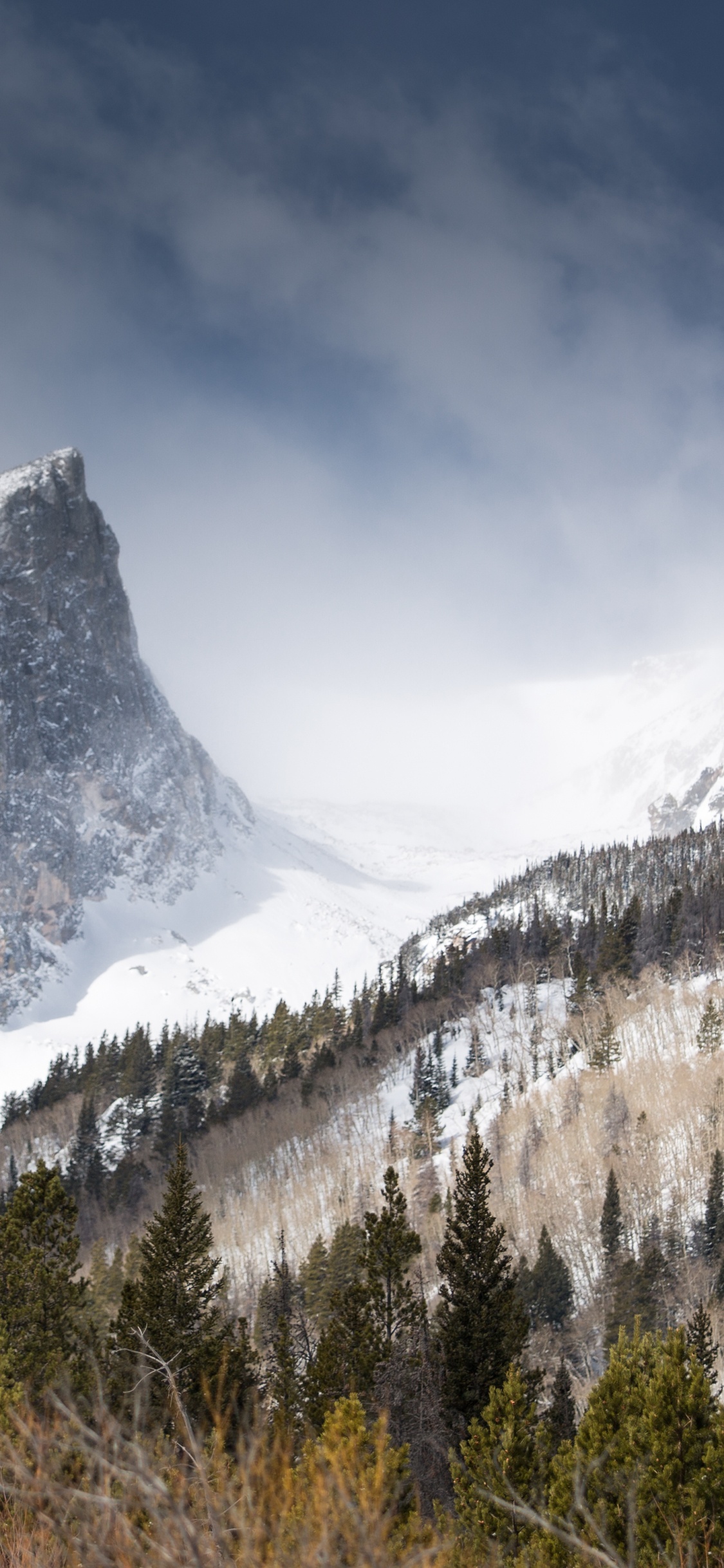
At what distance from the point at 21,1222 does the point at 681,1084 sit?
57.5m

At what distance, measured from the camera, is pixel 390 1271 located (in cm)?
2486

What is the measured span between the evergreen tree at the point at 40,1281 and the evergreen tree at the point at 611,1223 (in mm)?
36750

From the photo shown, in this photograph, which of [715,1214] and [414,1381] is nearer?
[414,1381]

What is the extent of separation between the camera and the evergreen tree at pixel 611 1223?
4934 centimetres

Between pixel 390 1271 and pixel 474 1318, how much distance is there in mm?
3442

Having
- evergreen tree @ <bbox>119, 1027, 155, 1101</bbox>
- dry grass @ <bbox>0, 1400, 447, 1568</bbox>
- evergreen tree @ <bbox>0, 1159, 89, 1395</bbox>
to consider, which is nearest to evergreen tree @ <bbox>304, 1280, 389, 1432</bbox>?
evergreen tree @ <bbox>0, 1159, 89, 1395</bbox>

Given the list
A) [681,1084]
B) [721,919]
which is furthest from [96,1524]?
[721,919]

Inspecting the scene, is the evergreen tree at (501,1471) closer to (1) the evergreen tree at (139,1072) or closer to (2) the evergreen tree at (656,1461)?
(2) the evergreen tree at (656,1461)

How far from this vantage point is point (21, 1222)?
2184cm

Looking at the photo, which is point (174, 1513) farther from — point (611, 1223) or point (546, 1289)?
point (611, 1223)

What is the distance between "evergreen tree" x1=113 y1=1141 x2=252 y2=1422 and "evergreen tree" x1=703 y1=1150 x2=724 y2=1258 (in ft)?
112

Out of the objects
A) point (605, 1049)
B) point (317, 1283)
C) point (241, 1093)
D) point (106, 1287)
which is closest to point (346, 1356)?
point (317, 1283)

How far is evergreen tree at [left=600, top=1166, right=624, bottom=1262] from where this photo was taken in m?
49.3

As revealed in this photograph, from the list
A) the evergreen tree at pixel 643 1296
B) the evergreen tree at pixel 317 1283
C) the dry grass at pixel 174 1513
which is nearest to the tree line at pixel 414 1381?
the dry grass at pixel 174 1513
